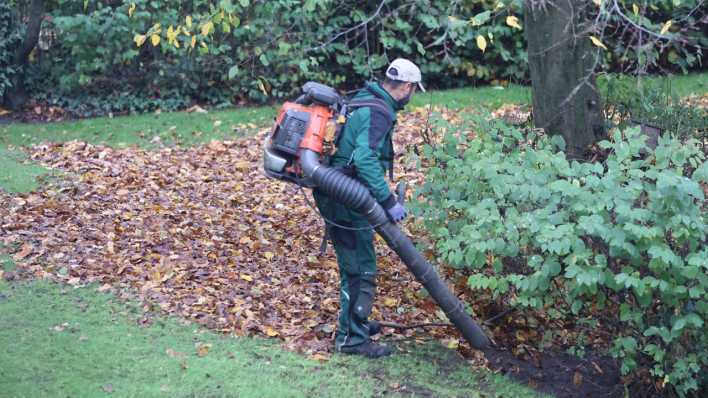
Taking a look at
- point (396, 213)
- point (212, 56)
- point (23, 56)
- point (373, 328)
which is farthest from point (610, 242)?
point (23, 56)

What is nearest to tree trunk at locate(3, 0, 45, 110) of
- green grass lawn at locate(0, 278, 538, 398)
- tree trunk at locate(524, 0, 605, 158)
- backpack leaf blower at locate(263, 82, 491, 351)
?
green grass lawn at locate(0, 278, 538, 398)

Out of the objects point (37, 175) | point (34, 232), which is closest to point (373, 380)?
point (34, 232)

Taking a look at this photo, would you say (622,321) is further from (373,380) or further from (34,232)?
(34,232)

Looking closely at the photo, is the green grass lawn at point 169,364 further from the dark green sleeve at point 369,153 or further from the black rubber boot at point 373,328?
the dark green sleeve at point 369,153

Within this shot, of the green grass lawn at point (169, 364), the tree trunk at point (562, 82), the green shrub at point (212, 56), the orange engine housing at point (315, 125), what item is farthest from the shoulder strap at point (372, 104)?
the green shrub at point (212, 56)

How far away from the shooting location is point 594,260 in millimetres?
5707

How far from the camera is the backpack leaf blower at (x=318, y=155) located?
5.98m

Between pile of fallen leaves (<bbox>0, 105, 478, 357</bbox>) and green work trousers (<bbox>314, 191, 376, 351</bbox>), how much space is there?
0.27 meters

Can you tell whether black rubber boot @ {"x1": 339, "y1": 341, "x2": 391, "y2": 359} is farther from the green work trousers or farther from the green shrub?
the green shrub

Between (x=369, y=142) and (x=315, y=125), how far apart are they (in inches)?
15.0

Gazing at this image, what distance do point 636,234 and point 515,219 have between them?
2.70 ft

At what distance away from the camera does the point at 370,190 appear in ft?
19.9

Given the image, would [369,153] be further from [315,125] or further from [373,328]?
[373,328]

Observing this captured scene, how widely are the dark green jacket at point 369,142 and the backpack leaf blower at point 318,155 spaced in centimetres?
6
